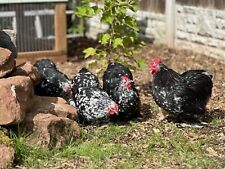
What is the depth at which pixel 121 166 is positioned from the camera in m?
4.60

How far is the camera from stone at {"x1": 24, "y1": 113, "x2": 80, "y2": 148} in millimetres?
4859

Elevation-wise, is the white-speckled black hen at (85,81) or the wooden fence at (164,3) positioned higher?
the wooden fence at (164,3)

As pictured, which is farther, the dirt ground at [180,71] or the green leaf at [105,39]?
the green leaf at [105,39]

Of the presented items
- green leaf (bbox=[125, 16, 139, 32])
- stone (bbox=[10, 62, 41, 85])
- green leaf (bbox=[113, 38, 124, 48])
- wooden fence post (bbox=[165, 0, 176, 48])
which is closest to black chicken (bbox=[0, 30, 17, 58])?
stone (bbox=[10, 62, 41, 85])

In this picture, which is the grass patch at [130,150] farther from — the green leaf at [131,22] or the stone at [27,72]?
the green leaf at [131,22]

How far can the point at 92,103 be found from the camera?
548 centimetres

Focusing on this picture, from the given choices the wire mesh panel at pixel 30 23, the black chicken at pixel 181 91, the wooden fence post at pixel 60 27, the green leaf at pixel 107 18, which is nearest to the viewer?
the black chicken at pixel 181 91

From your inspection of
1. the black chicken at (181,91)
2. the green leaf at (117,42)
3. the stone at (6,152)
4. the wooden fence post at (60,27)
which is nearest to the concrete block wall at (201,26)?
the wooden fence post at (60,27)

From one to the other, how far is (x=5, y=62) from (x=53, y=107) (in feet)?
2.30

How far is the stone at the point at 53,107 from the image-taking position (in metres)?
5.17

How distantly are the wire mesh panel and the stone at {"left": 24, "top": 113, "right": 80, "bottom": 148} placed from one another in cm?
400

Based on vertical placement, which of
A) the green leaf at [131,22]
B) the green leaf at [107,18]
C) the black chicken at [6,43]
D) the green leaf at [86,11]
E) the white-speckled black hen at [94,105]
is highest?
the green leaf at [86,11]

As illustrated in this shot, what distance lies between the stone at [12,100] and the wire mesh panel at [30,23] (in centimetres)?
399

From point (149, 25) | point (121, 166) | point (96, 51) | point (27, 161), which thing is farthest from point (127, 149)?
point (149, 25)
